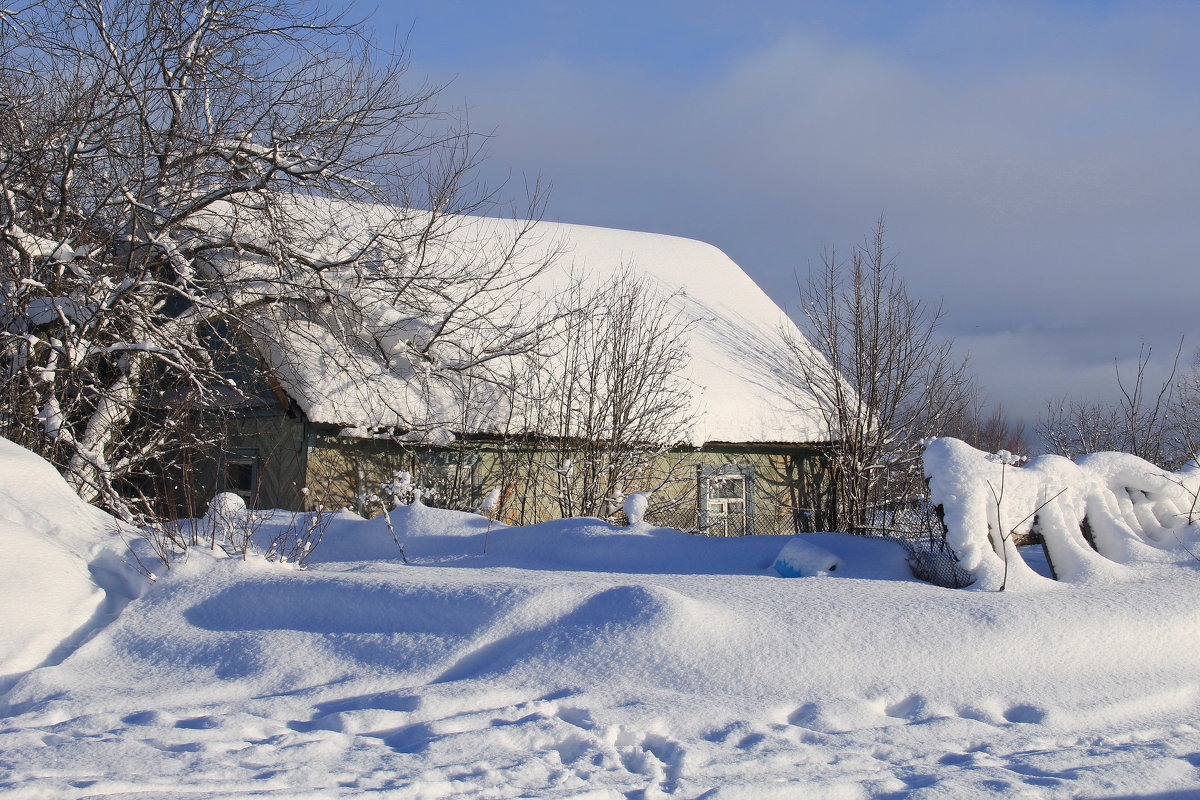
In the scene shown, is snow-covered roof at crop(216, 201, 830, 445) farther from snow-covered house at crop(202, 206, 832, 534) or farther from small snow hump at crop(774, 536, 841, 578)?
small snow hump at crop(774, 536, 841, 578)

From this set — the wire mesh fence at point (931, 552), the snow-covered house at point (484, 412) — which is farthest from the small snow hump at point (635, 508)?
the wire mesh fence at point (931, 552)

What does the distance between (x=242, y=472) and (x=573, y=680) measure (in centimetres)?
871

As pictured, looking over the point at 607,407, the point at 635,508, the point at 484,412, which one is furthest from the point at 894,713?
the point at 484,412

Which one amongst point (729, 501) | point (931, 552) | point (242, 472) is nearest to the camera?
point (931, 552)

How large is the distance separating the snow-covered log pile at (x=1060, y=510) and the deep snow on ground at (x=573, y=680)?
230mm

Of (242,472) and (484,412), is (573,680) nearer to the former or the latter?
(484,412)

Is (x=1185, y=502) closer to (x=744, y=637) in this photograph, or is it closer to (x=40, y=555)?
(x=744, y=637)

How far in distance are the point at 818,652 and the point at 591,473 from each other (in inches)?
267

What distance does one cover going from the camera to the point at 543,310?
42.1 ft

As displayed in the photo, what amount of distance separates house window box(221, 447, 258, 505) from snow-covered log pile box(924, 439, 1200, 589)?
829 centimetres

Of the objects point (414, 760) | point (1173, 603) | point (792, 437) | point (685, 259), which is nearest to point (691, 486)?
point (792, 437)

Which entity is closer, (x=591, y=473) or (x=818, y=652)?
(x=818, y=652)

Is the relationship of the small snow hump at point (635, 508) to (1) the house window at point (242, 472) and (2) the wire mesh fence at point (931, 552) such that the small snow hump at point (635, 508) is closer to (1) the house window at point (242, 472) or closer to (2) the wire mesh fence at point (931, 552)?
(2) the wire mesh fence at point (931, 552)

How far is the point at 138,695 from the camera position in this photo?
14.1 feet
